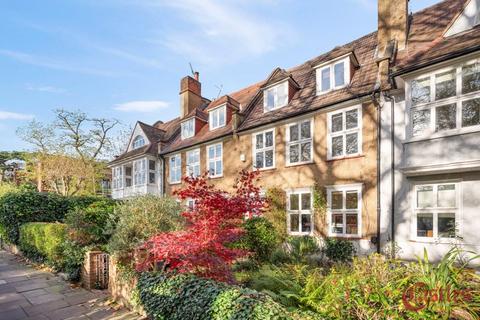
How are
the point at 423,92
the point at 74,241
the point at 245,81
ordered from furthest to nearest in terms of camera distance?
the point at 245,81 < the point at 423,92 < the point at 74,241

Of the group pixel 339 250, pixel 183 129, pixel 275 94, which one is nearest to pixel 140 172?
pixel 183 129

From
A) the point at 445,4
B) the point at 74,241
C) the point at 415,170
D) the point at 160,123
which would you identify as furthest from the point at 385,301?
the point at 160,123

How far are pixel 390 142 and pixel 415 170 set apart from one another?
1471 mm

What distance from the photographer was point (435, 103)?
8.58 m

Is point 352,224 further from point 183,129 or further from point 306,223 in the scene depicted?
point 183,129

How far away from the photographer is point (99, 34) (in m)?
8.62

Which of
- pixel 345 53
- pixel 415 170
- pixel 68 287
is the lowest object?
pixel 68 287

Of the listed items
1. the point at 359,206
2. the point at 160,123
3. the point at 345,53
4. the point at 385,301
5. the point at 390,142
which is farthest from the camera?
the point at 160,123

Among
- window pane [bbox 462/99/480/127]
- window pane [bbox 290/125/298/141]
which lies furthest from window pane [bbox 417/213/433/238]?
window pane [bbox 290/125/298/141]

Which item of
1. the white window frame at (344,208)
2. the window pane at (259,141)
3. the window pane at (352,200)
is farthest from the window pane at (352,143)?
the window pane at (259,141)

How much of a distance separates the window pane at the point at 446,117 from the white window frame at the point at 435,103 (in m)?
0.12

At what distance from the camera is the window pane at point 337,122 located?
37.4 feet

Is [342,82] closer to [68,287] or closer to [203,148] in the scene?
[203,148]

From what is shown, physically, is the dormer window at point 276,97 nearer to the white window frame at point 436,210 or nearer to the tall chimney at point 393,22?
Result: the tall chimney at point 393,22
